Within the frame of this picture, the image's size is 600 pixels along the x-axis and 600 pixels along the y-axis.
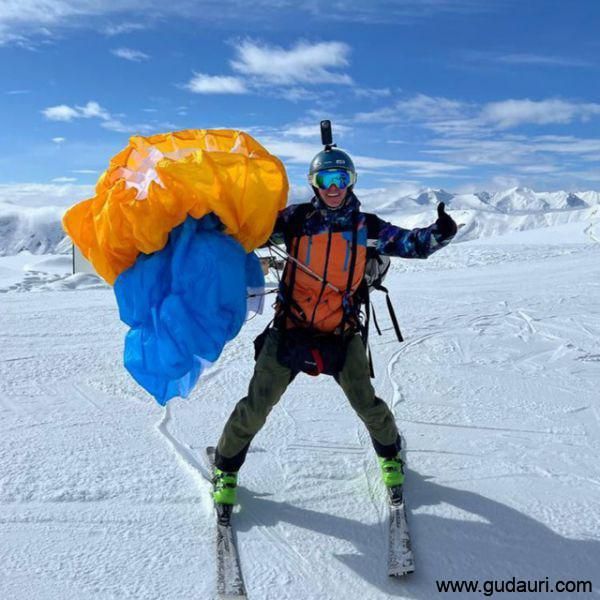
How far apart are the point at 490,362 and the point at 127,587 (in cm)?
443

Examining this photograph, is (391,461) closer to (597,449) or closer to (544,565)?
(544,565)

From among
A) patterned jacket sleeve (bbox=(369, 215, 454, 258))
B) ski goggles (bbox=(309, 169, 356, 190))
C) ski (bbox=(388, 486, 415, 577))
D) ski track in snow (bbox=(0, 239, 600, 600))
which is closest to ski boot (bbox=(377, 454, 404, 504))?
ski (bbox=(388, 486, 415, 577))

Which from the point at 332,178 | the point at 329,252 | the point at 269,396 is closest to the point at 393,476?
the point at 269,396

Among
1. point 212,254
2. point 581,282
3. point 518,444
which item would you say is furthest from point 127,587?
point 581,282

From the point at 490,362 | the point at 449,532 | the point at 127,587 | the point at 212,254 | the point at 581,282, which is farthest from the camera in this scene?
the point at 581,282

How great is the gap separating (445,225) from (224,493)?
182cm

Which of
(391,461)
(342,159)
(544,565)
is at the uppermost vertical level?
(342,159)

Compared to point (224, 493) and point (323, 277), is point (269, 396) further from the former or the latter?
point (323, 277)

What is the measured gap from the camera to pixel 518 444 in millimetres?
4188

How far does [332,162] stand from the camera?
10.7 ft

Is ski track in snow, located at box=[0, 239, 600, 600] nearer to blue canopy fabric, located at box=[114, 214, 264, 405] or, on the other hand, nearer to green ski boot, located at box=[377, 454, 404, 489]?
green ski boot, located at box=[377, 454, 404, 489]

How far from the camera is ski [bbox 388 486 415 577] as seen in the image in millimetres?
2785

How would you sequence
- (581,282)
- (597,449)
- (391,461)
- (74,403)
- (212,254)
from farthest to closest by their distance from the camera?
(581,282), (74,403), (597,449), (391,461), (212,254)

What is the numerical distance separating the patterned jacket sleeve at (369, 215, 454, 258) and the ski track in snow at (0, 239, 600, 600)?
1.37m
